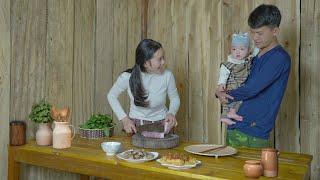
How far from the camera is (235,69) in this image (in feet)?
7.54

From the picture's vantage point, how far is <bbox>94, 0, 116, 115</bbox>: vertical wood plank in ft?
9.73

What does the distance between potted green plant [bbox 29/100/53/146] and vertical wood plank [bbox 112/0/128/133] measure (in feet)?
3.14

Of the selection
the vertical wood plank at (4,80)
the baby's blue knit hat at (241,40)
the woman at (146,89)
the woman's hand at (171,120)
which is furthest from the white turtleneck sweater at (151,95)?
the vertical wood plank at (4,80)

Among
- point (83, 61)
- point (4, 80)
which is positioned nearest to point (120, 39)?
point (83, 61)

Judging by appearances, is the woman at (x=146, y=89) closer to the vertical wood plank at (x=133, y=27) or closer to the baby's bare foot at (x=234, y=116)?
the baby's bare foot at (x=234, y=116)

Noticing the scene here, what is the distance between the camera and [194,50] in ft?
10.3

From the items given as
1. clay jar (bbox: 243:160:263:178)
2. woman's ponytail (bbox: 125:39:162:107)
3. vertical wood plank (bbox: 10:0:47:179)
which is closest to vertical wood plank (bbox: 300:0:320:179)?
woman's ponytail (bbox: 125:39:162:107)

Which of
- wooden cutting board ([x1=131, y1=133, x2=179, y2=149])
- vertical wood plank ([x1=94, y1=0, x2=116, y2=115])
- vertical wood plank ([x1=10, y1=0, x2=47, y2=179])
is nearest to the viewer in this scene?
wooden cutting board ([x1=131, y1=133, x2=179, y2=149])

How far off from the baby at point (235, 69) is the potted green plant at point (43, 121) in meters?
1.01

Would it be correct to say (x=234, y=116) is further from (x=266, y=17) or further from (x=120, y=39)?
(x=120, y=39)

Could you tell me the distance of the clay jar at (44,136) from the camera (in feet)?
7.25

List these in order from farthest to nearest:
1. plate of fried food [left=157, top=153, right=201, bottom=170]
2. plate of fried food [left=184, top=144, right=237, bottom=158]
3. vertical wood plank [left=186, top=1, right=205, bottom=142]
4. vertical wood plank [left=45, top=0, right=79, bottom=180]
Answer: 1. vertical wood plank [left=186, top=1, right=205, bottom=142]
2. vertical wood plank [left=45, top=0, right=79, bottom=180]
3. plate of fried food [left=184, top=144, right=237, bottom=158]
4. plate of fried food [left=157, top=153, right=201, bottom=170]

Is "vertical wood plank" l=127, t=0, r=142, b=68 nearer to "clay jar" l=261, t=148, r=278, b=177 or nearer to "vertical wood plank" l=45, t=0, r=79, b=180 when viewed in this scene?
"vertical wood plank" l=45, t=0, r=79, b=180

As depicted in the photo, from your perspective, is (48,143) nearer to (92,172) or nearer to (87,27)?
(92,172)
